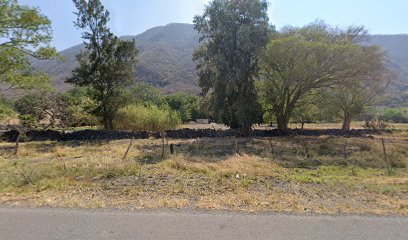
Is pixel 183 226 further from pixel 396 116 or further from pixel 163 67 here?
pixel 163 67

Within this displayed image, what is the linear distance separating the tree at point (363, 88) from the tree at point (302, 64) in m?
1.64

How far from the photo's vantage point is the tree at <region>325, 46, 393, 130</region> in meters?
25.7

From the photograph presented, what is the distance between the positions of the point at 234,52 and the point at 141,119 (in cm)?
1078

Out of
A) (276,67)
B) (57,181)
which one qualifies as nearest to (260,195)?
(57,181)

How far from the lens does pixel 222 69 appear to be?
23.0m

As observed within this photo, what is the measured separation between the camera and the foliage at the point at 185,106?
6160 centimetres

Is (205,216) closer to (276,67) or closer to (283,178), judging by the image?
(283,178)

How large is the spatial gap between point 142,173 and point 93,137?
53.0ft

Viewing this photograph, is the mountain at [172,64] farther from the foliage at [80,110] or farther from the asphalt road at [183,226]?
the asphalt road at [183,226]

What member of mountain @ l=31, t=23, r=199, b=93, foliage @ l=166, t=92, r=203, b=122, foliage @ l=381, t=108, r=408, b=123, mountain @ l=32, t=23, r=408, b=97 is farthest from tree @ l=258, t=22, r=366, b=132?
mountain @ l=32, t=23, r=408, b=97

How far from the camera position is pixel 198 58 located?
25.7 metres

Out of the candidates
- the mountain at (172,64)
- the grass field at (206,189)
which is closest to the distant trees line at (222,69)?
the grass field at (206,189)

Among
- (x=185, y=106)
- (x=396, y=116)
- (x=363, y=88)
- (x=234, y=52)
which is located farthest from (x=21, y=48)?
(x=396, y=116)

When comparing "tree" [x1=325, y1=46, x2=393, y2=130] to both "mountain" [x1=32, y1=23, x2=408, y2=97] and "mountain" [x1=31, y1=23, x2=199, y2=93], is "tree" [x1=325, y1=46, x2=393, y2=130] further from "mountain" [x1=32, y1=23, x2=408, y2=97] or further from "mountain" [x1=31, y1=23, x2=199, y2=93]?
"mountain" [x1=32, y1=23, x2=408, y2=97]
